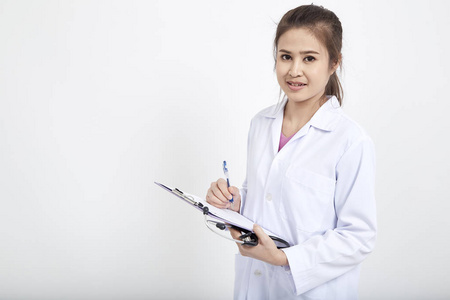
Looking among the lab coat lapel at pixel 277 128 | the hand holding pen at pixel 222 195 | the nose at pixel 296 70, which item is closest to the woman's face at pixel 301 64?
the nose at pixel 296 70

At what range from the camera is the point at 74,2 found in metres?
1.99

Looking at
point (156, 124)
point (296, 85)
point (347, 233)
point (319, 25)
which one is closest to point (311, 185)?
point (347, 233)

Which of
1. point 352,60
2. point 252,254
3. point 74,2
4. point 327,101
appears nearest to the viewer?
point 252,254

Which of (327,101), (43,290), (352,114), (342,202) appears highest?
(352,114)

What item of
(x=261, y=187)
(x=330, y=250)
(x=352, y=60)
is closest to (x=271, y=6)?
(x=352, y=60)

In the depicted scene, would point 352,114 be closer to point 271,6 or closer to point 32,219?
point 271,6

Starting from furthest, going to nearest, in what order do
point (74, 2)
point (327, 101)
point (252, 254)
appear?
point (74, 2)
point (327, 101)
point (252, 254)

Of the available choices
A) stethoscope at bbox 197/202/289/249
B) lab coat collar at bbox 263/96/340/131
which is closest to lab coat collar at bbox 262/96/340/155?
lab coat collar at bbox 263/96/340/131

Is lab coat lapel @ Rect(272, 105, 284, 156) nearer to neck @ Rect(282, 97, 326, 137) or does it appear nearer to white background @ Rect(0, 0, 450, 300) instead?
neck @ Rect(282, 97, 326, 137)

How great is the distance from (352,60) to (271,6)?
468 millimetres

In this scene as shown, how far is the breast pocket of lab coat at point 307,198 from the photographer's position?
1.15 metres

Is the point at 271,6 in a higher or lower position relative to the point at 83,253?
higher

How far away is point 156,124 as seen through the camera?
2086 millimetres

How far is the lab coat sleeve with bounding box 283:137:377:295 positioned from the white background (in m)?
1.04
